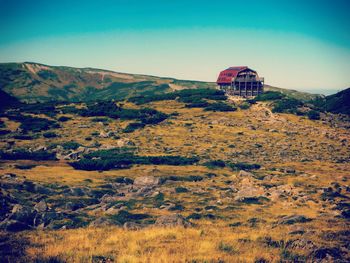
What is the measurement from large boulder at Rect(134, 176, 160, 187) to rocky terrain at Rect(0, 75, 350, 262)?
4.2 inches

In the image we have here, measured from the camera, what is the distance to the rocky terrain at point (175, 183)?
40.5 feet

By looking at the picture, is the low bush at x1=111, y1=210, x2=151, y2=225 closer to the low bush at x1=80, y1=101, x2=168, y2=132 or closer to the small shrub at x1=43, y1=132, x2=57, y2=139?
the small shrub at x1=43, y1=132, x2=57, y2=139

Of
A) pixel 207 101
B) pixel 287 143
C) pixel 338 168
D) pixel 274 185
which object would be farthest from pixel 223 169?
pixel 207 101

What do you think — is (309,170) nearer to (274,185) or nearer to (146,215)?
(274,185)

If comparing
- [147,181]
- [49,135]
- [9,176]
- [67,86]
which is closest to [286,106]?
[49,135]

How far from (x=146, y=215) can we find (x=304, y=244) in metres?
10.7

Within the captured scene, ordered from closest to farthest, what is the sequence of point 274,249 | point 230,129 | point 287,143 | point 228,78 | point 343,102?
point 274,249
point 287,143
point 230,129
point 228,78
point 343,102

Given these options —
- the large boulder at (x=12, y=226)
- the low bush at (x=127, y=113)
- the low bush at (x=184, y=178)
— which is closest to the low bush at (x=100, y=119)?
the low bush at (x=127, y=113)

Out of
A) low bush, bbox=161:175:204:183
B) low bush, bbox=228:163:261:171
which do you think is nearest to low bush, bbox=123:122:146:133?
low bush, bbox=228:163:261:171

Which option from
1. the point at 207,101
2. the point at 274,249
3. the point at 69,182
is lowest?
the point at 69,182

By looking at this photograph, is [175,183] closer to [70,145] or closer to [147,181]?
[147,181]

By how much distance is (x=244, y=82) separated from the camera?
87.7 m

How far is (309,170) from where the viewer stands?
3594 cm

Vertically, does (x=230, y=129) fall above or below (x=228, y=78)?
below
